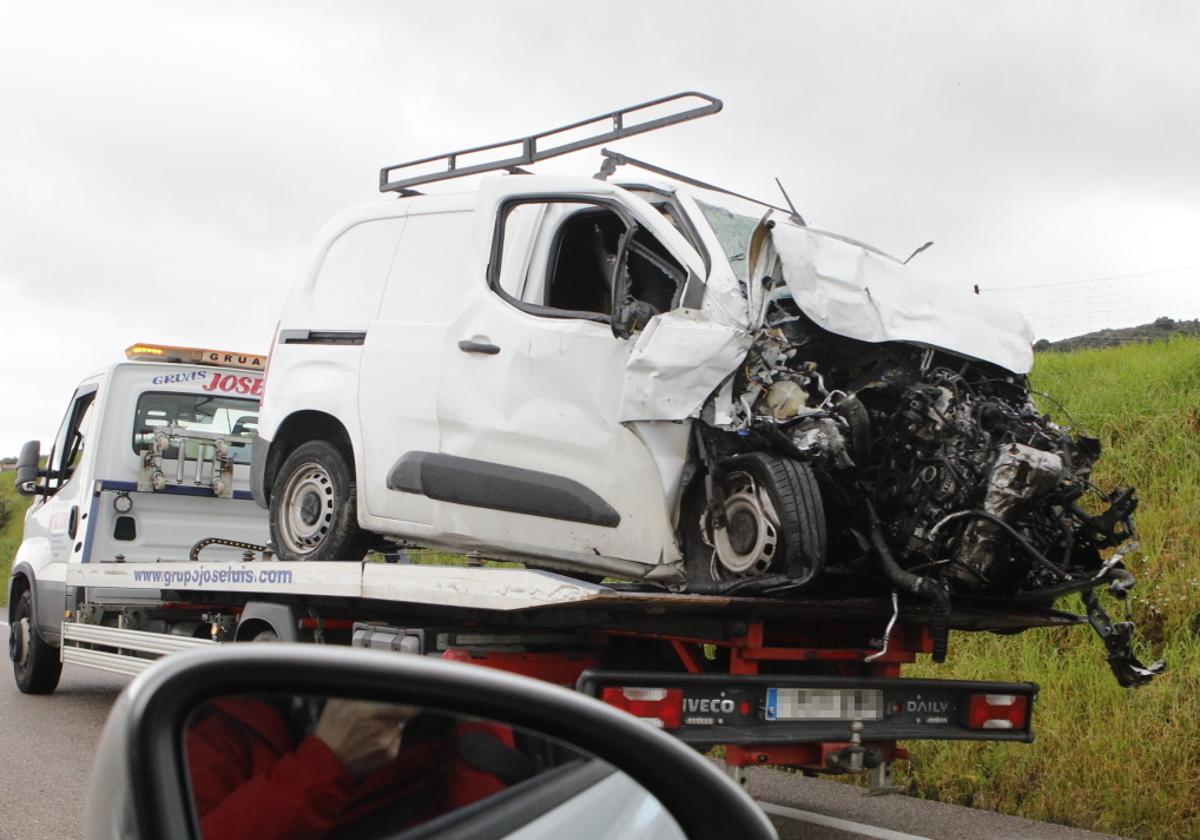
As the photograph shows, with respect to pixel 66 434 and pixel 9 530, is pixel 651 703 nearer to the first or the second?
pixel 66 434

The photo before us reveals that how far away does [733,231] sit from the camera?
247 inches

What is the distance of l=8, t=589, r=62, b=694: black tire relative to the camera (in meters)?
10.9

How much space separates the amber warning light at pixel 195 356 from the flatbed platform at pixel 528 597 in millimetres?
3770

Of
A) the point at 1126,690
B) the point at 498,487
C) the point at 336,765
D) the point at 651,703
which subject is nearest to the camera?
the point at 336,765

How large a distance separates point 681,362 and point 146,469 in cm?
625

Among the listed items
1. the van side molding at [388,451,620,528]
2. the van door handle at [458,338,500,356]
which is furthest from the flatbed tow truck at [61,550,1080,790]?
the van door handle at [458,338,500,356]

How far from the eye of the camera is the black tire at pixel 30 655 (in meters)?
10.9

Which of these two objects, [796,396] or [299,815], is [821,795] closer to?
[796,396]

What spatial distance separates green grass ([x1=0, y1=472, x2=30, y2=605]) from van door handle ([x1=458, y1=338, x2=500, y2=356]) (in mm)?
22228

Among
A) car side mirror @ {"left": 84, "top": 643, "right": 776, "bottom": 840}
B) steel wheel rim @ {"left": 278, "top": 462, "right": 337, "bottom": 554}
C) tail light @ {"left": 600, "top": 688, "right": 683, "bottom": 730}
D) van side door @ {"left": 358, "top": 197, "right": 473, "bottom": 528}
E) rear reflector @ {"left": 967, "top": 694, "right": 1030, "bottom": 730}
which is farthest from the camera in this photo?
steel wheel rim @ {"left": 278, "top": 462, "right": 337, "bottom": 554}

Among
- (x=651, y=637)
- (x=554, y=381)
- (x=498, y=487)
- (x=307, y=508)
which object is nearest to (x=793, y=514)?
(x=651, y=637)

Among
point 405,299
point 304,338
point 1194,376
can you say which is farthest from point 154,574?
point 1194,376

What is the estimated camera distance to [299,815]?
4.78 ft

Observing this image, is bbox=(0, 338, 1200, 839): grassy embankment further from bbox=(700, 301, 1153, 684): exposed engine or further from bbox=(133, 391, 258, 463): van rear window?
bbox=(133, 391, 258, 463): van rear window
